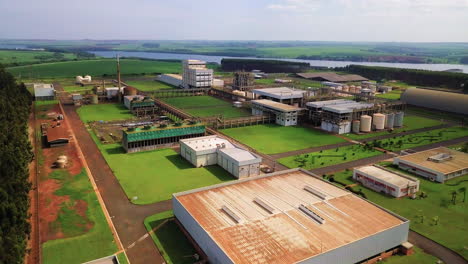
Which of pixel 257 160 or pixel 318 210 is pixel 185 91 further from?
pixel 318 210

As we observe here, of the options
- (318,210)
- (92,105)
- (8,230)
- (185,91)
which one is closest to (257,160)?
(318,210)

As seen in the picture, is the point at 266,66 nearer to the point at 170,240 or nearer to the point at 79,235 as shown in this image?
the point at 170,240

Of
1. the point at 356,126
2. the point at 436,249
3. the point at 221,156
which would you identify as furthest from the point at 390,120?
the point at 436,249

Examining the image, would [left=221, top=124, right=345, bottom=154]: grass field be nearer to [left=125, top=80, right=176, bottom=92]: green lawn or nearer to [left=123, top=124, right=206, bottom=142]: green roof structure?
[left=123, top=124, right=206, bottom=142]: green roof structure

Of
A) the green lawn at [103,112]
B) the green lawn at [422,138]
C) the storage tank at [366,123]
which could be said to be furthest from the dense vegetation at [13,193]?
the storage tank at [366,123]

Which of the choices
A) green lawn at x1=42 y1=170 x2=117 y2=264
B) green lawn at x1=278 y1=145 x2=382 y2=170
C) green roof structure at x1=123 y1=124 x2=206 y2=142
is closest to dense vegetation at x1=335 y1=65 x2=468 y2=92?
green lawn at x1=278 y1=145 x2=382 y2=170
